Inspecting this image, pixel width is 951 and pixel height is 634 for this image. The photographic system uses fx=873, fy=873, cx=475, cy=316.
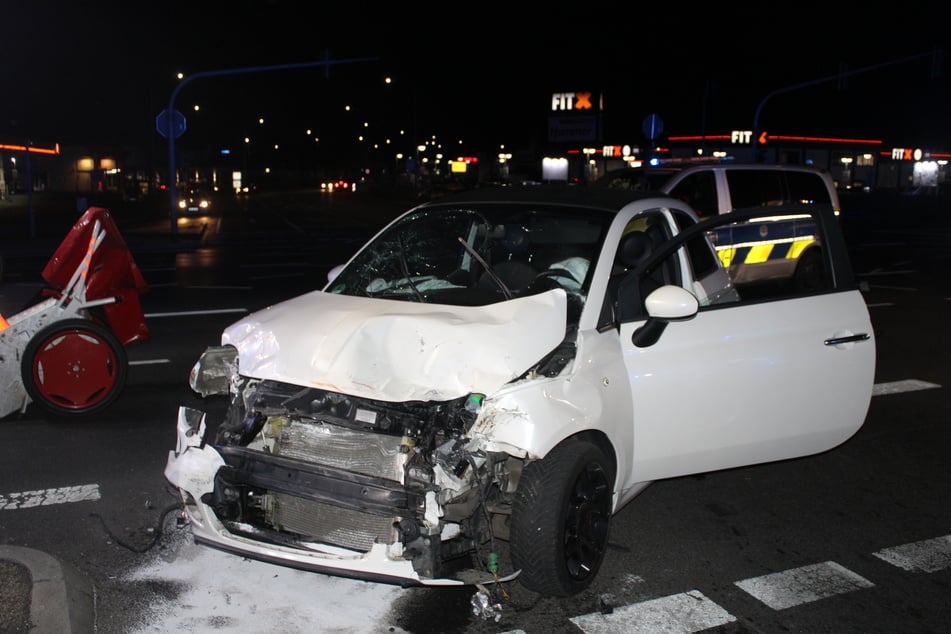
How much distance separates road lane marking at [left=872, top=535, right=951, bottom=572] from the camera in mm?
4434

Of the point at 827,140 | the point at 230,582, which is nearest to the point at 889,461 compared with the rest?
the point at 230,582

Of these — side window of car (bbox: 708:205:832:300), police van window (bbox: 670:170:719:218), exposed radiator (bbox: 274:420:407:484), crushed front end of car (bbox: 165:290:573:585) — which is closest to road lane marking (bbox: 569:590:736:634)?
crushed front end of car (bbox: 165:290:573:585)

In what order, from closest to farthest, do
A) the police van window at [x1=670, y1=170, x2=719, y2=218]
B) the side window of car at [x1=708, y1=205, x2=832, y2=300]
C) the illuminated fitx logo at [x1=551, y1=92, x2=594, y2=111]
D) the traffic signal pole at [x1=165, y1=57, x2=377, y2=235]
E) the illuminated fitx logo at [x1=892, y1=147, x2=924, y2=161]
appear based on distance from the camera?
the side window of car at [x1=708, y1=205, x2=832, y2=300], the police van window at [x1=670, y1=170, x2=719, y2=218], the traffic signal pole at [x1=165, y1=57, x2=377, y2=235], the illuminated fitx logo at [x1=551, y1=92, x2=594, y2=111], the illuminated fitx logo at [x1=892, y1=147, x2=924, y2=161]

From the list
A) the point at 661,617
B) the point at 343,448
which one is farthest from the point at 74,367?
the point at 661,617

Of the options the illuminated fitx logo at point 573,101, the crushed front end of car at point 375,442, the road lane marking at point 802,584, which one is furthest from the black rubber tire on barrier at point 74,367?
the illuminated fitx logo at point 573,101

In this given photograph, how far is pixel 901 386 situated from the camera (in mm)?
8070

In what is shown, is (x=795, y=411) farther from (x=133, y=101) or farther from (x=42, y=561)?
(x=133, y=101)

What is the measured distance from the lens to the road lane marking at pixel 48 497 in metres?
Result: 4.98

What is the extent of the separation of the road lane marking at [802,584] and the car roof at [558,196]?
6.81 feet

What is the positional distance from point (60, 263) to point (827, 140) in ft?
200

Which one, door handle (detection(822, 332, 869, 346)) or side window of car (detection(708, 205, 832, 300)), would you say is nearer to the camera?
door handle (detection(822, 332, 869, 346))

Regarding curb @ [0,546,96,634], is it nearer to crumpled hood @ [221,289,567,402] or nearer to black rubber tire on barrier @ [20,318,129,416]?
crumpled hood @ [221,289,567,402]

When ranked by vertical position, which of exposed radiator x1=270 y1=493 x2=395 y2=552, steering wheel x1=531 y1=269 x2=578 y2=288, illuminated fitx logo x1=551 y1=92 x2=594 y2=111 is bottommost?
exposed radiator x1=270 y1=493 x2=395 y2=552

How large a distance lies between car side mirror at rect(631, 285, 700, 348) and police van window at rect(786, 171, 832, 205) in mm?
8887
